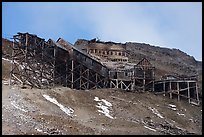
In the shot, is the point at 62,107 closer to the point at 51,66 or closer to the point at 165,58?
the point at 51,66

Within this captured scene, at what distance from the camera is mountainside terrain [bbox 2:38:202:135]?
3028cm

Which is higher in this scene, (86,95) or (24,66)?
(24,66)

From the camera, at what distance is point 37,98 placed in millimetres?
37812

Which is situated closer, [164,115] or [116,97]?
[164,115]

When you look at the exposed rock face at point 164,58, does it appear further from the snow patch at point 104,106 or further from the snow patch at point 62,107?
the snow patch at point 62,107

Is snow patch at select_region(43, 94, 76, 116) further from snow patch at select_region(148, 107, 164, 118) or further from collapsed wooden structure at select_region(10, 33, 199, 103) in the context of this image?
snow patch at select_region(148, 107, 164, 118)

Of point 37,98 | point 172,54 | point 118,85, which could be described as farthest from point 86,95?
point 172,54

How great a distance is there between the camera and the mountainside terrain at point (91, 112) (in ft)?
99.3

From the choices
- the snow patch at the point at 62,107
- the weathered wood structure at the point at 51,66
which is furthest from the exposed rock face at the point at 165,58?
the snow patch at the point at 62,107

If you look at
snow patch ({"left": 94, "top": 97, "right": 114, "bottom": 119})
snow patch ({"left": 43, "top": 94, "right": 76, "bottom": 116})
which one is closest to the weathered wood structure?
snow patch ({"left": 43, "top": 94, "right": 76, "bottom": 116})

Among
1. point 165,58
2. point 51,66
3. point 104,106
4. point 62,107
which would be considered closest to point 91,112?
point 62,107

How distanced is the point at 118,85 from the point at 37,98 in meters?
25.7

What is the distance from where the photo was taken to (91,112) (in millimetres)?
39031

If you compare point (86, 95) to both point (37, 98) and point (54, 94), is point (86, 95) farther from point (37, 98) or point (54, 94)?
point (37, 98)
